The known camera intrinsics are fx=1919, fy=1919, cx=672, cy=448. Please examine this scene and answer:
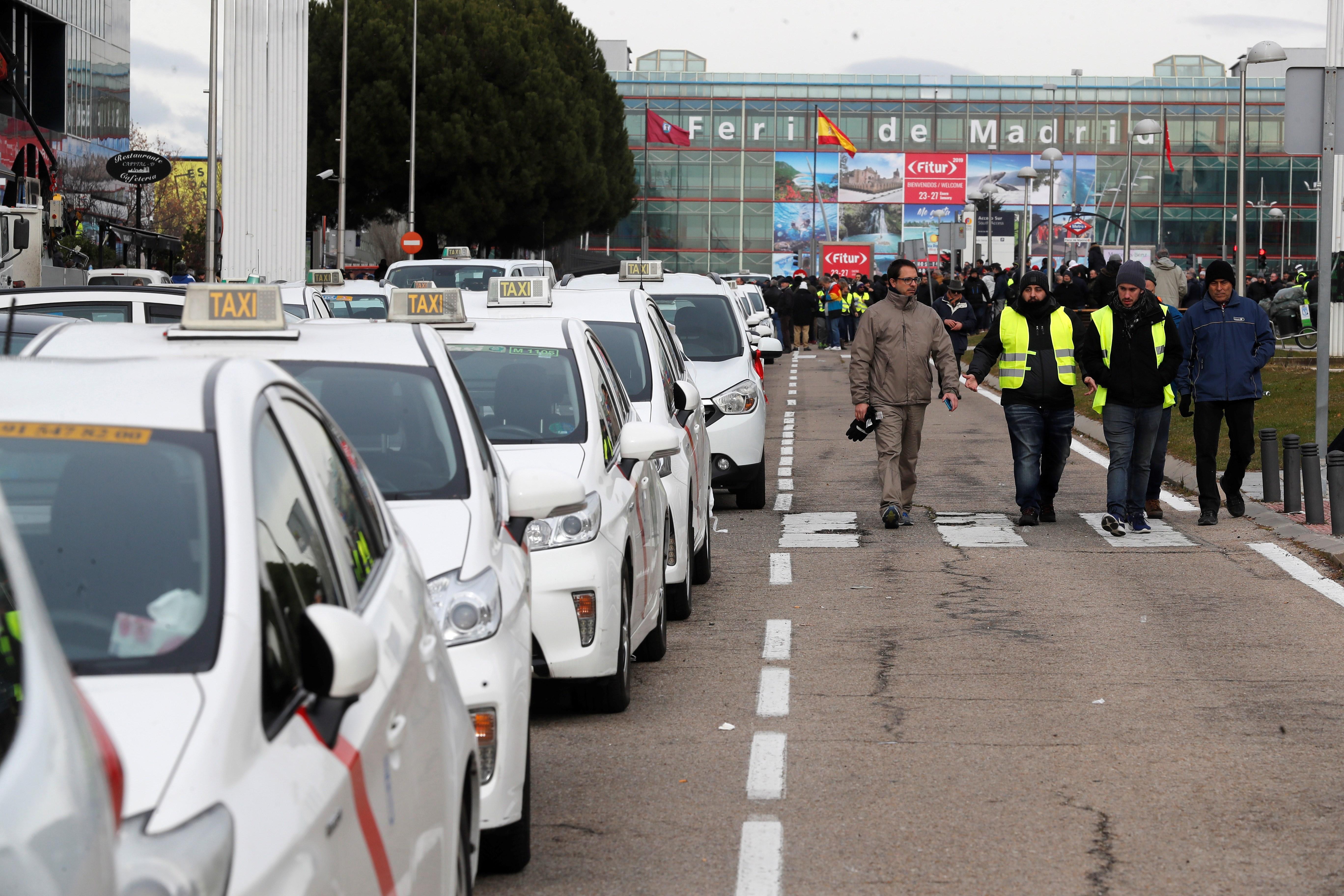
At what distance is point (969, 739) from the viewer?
7.05m

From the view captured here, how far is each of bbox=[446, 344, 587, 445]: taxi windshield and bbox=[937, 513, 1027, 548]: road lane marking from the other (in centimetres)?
512

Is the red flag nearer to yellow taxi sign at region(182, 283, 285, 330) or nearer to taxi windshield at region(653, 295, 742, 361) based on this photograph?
taxi windshield at region(653, 295, 742, 361)

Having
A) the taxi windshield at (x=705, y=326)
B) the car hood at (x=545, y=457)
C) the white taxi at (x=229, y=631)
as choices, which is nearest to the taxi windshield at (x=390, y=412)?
the car hood at (x=545, y=457)

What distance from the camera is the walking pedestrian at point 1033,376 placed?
1360cm

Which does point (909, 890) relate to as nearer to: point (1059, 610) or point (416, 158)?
point (1059, 610)

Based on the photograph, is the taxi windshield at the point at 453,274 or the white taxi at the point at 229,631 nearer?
the white taxi at the point at 229,631

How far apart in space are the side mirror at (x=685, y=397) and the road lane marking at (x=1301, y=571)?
3.64 m

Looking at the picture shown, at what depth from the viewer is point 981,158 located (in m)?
95.6

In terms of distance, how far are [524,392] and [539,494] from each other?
2.79 m

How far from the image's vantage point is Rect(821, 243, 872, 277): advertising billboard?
6944 centimetres

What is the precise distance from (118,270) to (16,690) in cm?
2546

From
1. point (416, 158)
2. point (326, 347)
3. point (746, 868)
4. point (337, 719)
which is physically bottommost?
point (746, 868)

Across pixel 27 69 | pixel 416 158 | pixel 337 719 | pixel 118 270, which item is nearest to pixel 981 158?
pixel 416 158

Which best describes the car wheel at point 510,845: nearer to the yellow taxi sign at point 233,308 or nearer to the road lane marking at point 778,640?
the yellow taxi sign at point 233,308
